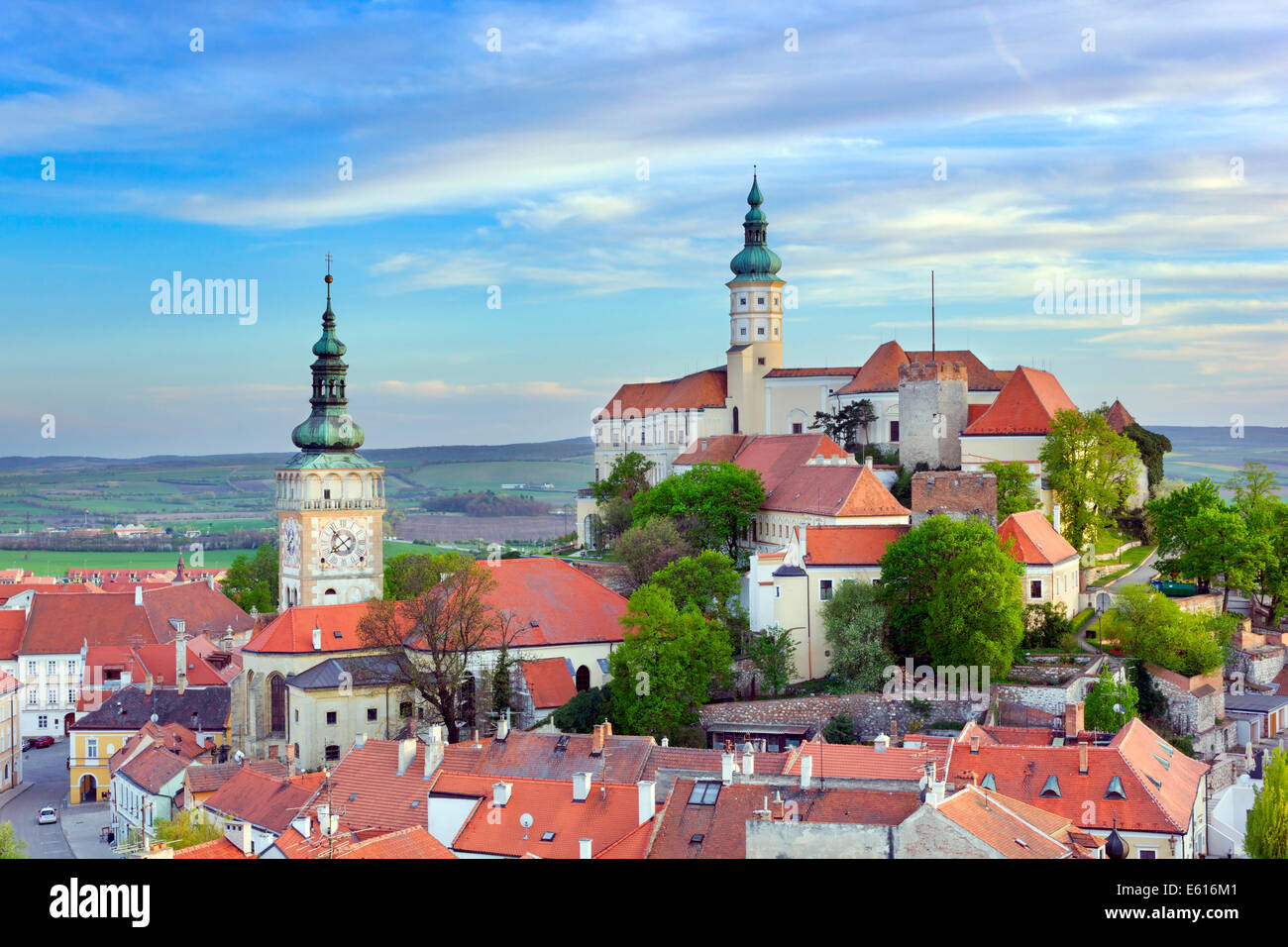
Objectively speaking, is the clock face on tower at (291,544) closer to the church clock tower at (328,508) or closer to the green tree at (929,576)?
the church clock tower at (328,508)

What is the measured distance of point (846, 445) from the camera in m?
69.7

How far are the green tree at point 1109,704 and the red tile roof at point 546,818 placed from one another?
15652 mm

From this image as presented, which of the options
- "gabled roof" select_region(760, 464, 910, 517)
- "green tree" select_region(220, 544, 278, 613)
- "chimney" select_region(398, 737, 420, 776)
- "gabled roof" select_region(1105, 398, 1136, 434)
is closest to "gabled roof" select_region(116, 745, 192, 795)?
"chimney" select_region(398, 737, 420, 776)

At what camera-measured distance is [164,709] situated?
54312 millimetres

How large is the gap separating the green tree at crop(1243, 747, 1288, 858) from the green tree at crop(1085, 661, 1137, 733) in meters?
11.0

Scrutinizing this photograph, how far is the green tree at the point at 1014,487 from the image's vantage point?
52.6 metres

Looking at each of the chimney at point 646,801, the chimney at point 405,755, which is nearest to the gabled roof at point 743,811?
the chimney at point 646,801

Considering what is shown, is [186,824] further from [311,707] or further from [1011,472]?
[1011,472]

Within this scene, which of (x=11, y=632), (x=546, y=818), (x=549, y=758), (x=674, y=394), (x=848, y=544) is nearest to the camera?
(x=546, y=818)

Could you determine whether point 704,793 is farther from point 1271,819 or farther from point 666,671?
point 1271,819

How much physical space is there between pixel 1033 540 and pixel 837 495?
7524 millimetres

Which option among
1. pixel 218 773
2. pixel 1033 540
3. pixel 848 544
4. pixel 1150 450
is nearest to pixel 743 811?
pixel 848 544

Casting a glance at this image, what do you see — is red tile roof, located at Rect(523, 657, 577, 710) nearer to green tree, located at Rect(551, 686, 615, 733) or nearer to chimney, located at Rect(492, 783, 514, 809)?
green tree, located at Rect(551, 686, 615, 733)
